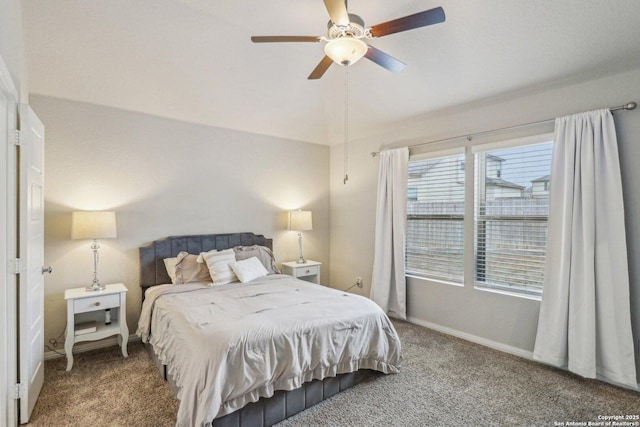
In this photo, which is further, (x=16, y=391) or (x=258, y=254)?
(x=258, y=254)

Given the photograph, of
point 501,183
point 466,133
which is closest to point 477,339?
point 501,183

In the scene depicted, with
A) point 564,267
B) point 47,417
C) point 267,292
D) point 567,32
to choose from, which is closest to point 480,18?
point 567,32

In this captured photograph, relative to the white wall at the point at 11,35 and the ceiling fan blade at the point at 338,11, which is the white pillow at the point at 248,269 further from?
the ceiling fan blade at the point at 338,11

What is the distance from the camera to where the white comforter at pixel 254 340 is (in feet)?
6.14

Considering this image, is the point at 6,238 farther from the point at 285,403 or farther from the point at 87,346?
the point at 285,403

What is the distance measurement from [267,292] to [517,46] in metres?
3.11

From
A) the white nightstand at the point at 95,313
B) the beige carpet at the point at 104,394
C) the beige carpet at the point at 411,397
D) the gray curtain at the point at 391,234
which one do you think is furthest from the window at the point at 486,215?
the white nightstand at the point at 95,313

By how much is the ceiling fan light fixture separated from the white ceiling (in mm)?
1006

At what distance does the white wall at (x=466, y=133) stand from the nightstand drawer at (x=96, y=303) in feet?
10.2

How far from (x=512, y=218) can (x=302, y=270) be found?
267cm

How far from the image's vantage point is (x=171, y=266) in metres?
3.51

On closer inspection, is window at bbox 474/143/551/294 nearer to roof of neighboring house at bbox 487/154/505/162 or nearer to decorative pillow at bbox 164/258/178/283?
roof of neighboring house at bbox 487/154/505/162

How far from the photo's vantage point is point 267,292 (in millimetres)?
2990

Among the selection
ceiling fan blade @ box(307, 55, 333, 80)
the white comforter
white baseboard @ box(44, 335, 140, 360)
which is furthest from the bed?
ceiling fan blade @ box(307, 55, 333, 80)
